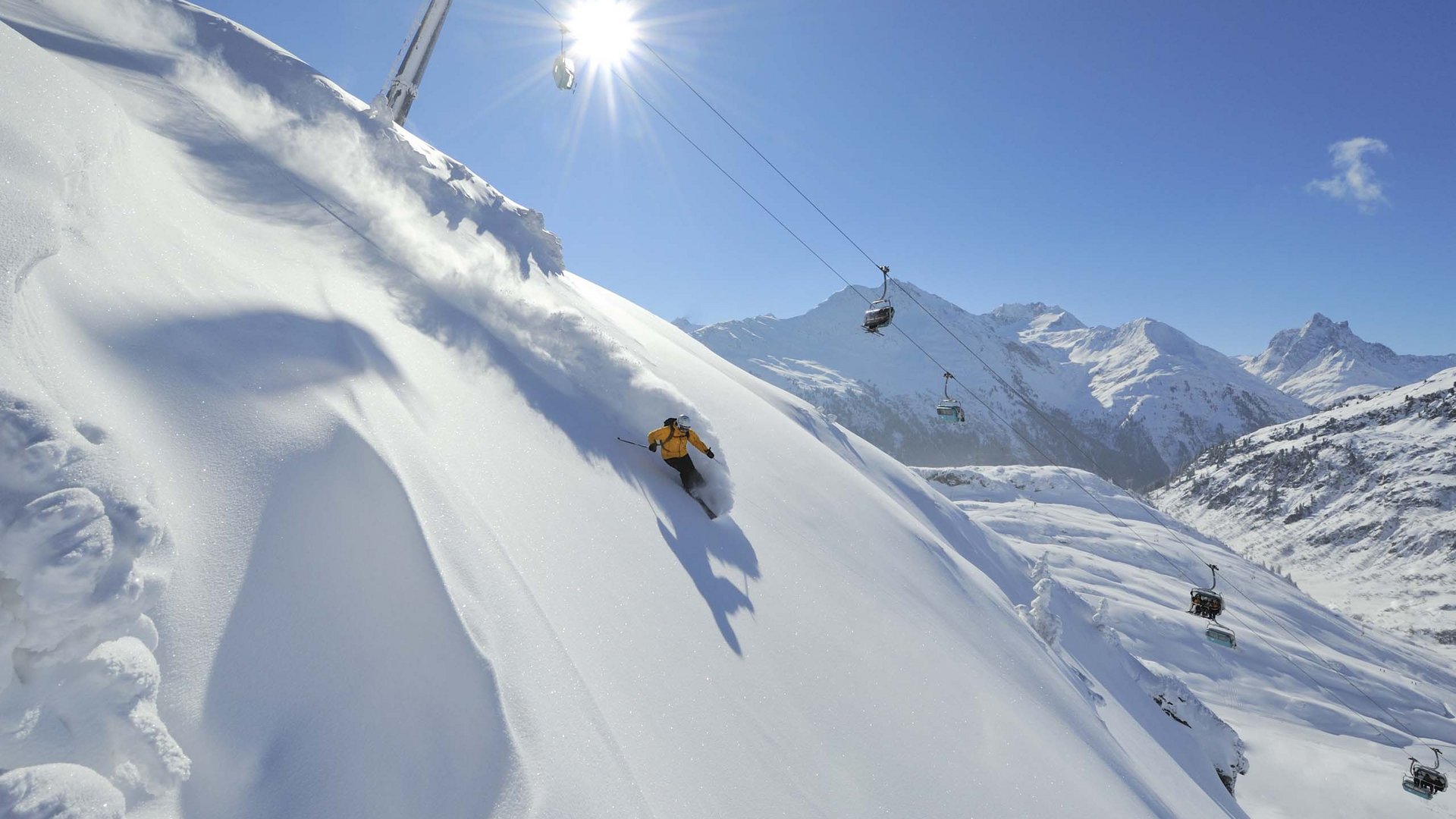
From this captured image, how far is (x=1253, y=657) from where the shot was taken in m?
62.0

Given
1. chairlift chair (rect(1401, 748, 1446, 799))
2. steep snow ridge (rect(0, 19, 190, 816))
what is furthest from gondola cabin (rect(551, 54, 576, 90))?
chairlift chair (rect(1401, 748, 1446, 799))

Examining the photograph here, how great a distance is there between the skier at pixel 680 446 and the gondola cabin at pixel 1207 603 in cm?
2204

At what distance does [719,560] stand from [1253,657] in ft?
266

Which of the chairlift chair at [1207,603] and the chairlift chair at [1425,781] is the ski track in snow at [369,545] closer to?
the chairlift chair at [1207,603]

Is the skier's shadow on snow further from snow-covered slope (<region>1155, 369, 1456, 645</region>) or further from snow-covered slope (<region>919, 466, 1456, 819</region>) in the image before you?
snow-covered slope (<region>1155, 369, 1456, 645</region>)

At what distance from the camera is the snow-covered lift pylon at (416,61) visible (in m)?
17.0

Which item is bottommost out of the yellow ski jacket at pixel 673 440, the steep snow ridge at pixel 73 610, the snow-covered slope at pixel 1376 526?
the steep snow ridge at pixel 73 610

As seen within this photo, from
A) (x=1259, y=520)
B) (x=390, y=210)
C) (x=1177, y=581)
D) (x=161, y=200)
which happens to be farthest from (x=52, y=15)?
(x=1259, y=520)

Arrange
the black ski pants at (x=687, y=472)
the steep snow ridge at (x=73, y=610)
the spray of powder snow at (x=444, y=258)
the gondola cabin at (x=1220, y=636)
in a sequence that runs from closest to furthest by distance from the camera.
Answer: the steep snow ridge at (x=73, y=610), the black ski pants at (x=687, y=472), the spray of powder snow at (x=444, y=258), the gondola cabin at (x=1220, y=636)

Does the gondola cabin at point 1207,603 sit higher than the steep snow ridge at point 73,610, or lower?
higher

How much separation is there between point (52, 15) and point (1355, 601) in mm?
208714

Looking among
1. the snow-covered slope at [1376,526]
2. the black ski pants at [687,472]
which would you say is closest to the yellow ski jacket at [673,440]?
the black ski pants at [687,472]

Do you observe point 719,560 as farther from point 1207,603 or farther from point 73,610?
point 1207,603

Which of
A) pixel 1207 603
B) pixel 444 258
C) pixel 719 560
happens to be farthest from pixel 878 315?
pixel 1207 603
